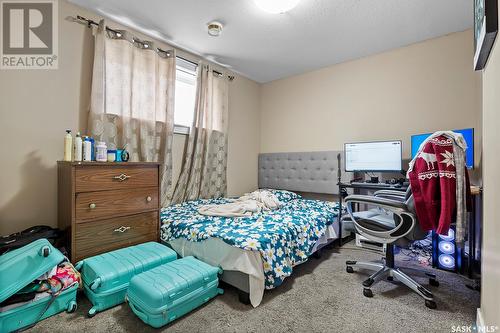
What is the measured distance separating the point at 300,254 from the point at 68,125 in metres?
2.37

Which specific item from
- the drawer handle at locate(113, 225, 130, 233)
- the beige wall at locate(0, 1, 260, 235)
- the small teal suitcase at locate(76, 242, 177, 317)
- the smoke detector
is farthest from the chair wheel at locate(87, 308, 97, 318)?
the smoke detector

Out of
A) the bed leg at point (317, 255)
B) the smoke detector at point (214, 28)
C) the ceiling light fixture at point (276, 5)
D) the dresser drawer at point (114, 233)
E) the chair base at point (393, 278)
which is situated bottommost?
the bed leg at point (317, 255)

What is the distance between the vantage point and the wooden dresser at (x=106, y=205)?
1676mm

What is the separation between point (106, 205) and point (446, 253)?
9.71 feet

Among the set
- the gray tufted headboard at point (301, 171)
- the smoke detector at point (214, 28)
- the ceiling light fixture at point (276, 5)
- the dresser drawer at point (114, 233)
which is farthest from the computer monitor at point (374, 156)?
the dresser drawer at point (114, 233)

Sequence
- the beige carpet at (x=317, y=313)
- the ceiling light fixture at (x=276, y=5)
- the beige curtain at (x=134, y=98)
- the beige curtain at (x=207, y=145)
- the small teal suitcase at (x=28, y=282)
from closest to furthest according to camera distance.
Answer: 1. the small teal suitcase at (x=28, y=282)
2. the beige carpet at (x=317, y=313)
3. the ceiling light fixture at (x=276, y=5)
4. the beige curtain at (x=134, y=98)
5. the beige curtain at (x=207, y=145)

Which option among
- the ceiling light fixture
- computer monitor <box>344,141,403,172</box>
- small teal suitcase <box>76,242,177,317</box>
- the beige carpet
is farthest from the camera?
computer monitor <box>344,141,403,172</box>

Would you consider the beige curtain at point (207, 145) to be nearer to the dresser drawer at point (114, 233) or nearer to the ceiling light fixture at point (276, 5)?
the dresser drawer at point (114, 233)

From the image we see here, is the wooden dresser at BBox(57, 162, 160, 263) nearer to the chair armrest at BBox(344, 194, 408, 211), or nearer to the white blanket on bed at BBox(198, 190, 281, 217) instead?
the white blanket on bed at BBox(198, 190, 281, 217)

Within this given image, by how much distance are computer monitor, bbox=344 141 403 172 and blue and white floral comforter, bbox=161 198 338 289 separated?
2.41 feet

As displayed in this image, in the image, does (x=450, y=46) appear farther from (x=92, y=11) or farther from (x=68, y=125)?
(x=68, y=125)

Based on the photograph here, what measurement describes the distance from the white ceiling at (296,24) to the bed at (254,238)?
1932 millimetres

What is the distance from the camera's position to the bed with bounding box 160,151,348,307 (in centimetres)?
156

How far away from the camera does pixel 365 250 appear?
8.58ft
